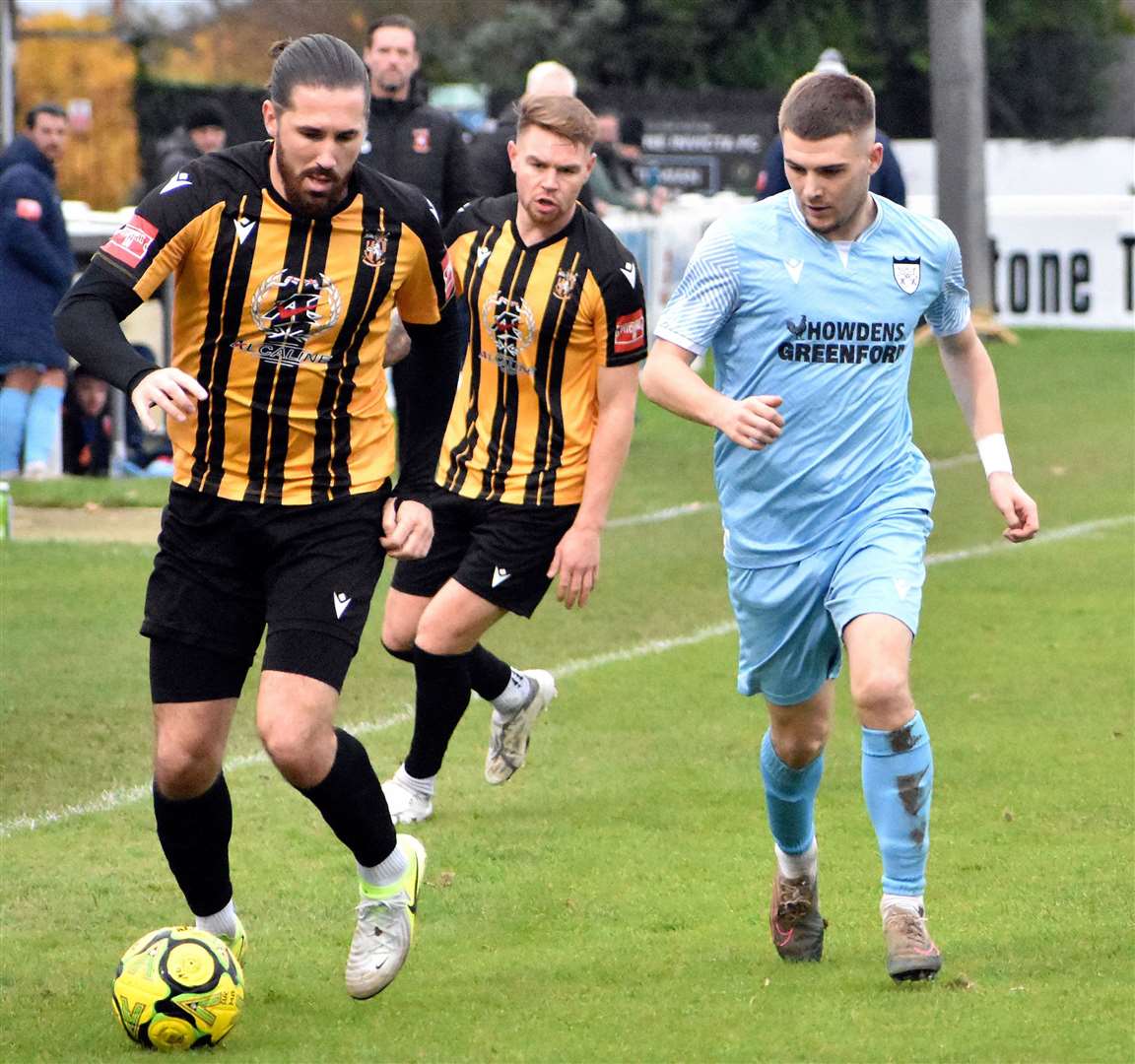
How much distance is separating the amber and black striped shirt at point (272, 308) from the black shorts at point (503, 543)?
1.75 m

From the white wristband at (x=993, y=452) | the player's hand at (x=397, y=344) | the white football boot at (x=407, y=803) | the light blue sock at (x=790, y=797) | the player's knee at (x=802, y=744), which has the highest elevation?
the player's hand at (x=397, y=344)

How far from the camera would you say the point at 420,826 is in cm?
711

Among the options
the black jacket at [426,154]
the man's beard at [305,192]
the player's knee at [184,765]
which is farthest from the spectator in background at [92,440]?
the man's beard at [305,192]

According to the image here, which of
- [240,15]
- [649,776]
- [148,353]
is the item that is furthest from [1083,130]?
[649,776]

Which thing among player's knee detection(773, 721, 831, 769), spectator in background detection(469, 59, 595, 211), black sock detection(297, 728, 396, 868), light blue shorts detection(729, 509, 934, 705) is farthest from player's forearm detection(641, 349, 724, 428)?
spectator in background detection(469, 59, 595, 211)

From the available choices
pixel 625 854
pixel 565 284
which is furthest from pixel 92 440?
pixel 625 854

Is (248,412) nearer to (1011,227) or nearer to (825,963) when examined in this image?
(825,963)

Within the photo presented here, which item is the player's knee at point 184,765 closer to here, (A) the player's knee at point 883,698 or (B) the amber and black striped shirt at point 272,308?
(B) the amber and black striped shirt at point 272,308

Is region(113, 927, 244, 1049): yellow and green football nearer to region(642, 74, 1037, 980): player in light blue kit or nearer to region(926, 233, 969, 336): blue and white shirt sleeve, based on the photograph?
region(642, 74, 1037, 980): player in light blue kit

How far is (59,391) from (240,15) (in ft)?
86.6

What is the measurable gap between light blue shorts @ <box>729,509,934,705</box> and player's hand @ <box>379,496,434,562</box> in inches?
32.0

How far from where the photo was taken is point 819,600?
5367 millimetres

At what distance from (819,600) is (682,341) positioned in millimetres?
707

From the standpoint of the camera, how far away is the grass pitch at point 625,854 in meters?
4.95
